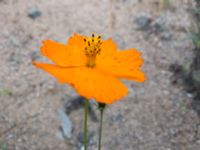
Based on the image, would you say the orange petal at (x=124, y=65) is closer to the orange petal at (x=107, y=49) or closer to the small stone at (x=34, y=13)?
the orange petal at (x=107, y=49)

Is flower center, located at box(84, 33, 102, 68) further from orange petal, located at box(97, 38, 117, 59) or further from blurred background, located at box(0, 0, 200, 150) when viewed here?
blurred background, located at box(0, 0, 200, 150)

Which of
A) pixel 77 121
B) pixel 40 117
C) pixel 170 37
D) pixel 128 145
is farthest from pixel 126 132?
pixel 170 37

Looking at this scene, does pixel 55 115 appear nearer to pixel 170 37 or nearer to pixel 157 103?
pixel 157 103

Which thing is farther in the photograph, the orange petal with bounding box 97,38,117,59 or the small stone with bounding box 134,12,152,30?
the small stone with bounding box 134,12,152,30

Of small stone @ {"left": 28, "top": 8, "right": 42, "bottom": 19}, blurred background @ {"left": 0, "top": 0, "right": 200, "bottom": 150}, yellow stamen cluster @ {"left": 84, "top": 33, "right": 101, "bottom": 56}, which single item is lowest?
blurred background @ {"left": 0, "top": 0, "right": 200, "bottom": 150}

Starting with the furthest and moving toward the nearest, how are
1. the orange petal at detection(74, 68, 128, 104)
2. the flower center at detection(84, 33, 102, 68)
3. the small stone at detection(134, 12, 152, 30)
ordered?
the small stone at detection(134, 12, 152, 30), the flower center at detection(84, 33, 102, 68), the orange petal at detection(74, 68, 128, 104)

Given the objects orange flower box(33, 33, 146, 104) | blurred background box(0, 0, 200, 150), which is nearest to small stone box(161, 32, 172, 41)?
blurred background box(0, 0, 200, 150)
